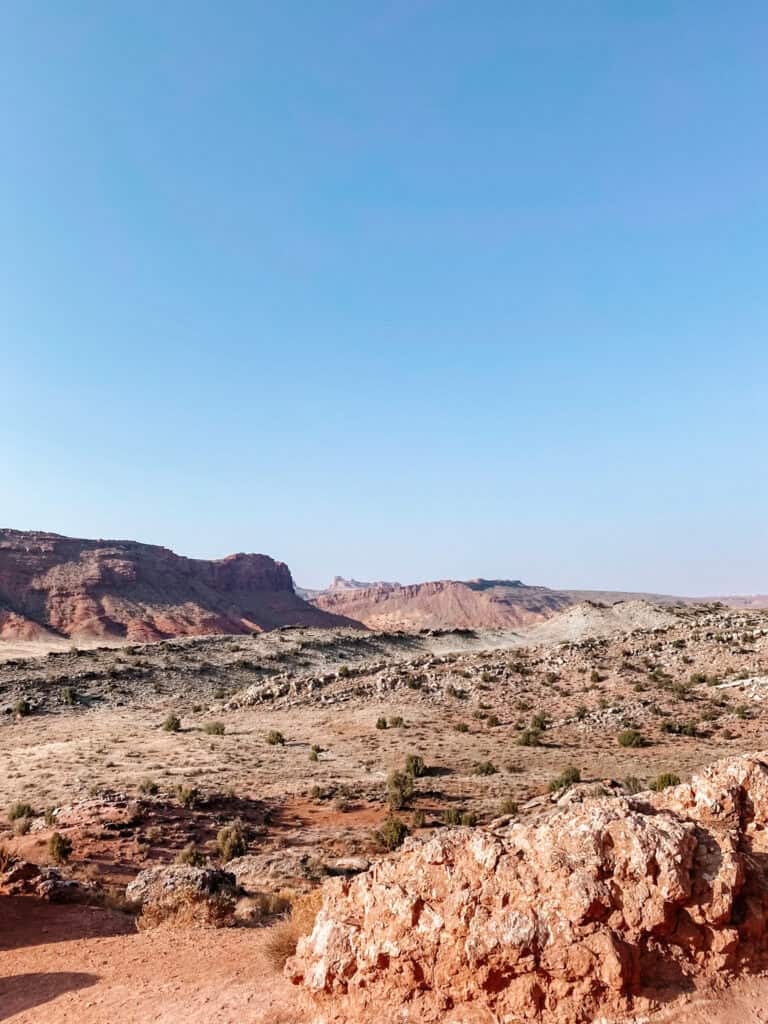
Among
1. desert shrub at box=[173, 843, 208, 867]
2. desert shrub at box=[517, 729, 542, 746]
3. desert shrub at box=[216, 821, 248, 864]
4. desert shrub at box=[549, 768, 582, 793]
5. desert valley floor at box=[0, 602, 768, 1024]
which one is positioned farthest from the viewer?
desert shrub at box=[517, 729, 542, 746]

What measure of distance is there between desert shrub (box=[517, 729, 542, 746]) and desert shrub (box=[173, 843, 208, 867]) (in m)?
15.7

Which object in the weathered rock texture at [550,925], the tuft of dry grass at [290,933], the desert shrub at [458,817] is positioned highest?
the weathered rock texture at [550,925]

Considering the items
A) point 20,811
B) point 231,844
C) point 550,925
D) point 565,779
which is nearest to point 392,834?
point 231,844

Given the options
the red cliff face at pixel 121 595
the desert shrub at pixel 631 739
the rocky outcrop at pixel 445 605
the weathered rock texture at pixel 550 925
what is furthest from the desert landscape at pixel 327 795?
the rocky outcrop at pixel 445 605

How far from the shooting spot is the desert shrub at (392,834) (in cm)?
1504

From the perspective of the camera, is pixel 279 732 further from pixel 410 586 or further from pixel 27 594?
pixel 410 586

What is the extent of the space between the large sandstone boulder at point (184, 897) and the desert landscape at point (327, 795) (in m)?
0.05

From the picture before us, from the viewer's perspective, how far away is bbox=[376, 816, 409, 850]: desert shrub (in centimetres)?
1504

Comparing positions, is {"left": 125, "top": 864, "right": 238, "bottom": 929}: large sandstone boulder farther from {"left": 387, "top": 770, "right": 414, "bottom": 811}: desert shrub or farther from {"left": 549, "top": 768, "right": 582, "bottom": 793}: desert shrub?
{"left": 549, "top": 768, "right": 582, "bottom": 793}: desert shrub

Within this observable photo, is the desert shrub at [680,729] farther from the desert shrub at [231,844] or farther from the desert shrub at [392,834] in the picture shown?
the desert shrub at [231,844]

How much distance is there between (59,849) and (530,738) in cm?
1880

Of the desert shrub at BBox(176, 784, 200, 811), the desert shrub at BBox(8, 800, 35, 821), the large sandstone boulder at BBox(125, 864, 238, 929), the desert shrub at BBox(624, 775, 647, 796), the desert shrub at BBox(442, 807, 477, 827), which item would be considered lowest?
the desert shrub at BBox(8, 800, 35, 821)

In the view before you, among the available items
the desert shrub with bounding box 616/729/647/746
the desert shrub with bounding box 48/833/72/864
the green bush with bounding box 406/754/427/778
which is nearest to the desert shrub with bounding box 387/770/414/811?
the green bush with bounding box 406/754/427/778

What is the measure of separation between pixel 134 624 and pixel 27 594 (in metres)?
16.0
